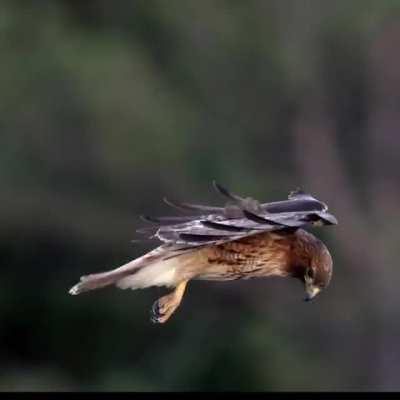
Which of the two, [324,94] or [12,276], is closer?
[12,276]

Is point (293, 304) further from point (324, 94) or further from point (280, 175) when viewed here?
point (324, 94)

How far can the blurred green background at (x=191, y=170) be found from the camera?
40.6ft

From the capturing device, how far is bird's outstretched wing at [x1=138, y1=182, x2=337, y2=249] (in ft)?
12.6

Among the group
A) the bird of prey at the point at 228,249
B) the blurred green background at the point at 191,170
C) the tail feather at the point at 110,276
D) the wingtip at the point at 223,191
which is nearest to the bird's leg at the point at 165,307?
the bird of prey at the point at 228,249

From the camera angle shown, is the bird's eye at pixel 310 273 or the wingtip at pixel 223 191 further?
the bird's eye at pixel 310 273

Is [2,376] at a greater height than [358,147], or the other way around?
[358,147]

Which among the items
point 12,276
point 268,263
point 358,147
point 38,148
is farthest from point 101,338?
point 268,263

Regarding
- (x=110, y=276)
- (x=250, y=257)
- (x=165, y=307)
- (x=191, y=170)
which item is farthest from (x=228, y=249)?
(x=191, y=170)

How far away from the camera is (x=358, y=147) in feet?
49.3

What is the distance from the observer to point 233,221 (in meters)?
3.93

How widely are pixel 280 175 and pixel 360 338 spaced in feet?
5.53

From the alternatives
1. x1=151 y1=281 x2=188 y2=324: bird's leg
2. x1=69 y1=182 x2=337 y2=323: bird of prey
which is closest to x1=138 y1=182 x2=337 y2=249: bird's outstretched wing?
x1=69 y1=182 x2=337 y2=323: bird of prey

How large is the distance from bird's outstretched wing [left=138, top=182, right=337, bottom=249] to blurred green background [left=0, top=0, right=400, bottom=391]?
7.85m

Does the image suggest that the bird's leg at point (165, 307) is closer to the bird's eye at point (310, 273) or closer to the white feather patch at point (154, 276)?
the white feather patch at point (154, 276)
